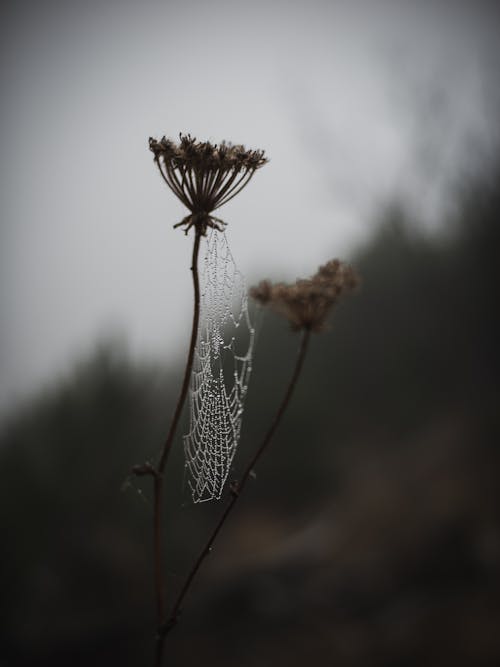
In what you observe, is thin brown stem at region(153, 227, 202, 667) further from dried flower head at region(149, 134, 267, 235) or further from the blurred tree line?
the blurred tree line

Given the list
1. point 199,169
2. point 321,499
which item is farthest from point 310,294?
point 321,499

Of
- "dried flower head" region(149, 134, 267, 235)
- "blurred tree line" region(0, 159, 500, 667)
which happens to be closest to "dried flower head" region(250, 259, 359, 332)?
"dried flower head" region(149, 134, 267, 235)

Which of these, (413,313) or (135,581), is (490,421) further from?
(135,581)

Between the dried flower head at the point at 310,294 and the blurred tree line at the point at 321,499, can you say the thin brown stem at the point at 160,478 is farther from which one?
the blurred tree line at the point at 321,499

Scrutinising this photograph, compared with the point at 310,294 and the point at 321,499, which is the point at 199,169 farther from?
the point at 321,499

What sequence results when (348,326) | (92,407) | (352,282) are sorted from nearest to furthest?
(352,282)
(92,407)
(348,326)

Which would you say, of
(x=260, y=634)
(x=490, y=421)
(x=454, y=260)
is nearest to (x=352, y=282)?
(x=260, y=634)
